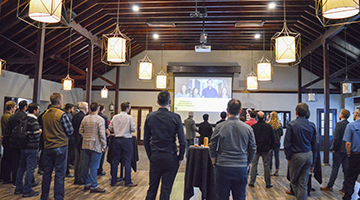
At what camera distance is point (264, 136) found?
4.97 m

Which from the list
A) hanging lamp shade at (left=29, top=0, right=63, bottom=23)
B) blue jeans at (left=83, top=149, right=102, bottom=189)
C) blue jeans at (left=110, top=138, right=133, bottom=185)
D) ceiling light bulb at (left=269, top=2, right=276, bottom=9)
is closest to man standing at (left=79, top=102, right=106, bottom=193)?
blue jeans at (left=83, top=149, right=102, bottom=189)

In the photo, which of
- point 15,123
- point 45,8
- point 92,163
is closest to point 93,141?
point 92,163

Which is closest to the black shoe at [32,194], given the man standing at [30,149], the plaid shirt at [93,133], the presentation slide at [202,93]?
the man standing at [30,149]

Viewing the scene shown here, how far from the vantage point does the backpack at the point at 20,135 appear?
4.02m

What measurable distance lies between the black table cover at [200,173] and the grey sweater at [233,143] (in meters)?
1.01

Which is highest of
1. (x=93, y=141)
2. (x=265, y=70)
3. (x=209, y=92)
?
(x=265, y=70)

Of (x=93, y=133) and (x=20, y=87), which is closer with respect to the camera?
(x=93, y=133)

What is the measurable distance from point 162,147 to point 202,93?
31.5 ft

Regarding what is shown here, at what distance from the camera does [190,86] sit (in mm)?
12469

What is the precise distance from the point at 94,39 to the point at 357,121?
793 centimetres

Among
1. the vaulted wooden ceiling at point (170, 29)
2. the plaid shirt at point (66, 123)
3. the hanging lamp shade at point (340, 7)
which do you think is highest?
the vaulted wooden ceiling at point (170, 29)

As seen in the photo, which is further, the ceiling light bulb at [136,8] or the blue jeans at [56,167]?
the ceiling light bulb at [136,8]

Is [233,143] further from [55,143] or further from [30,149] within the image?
[30,149]

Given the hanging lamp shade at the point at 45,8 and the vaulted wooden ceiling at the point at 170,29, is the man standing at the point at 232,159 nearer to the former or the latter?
the hanging lamp shade at the point at 45,8
